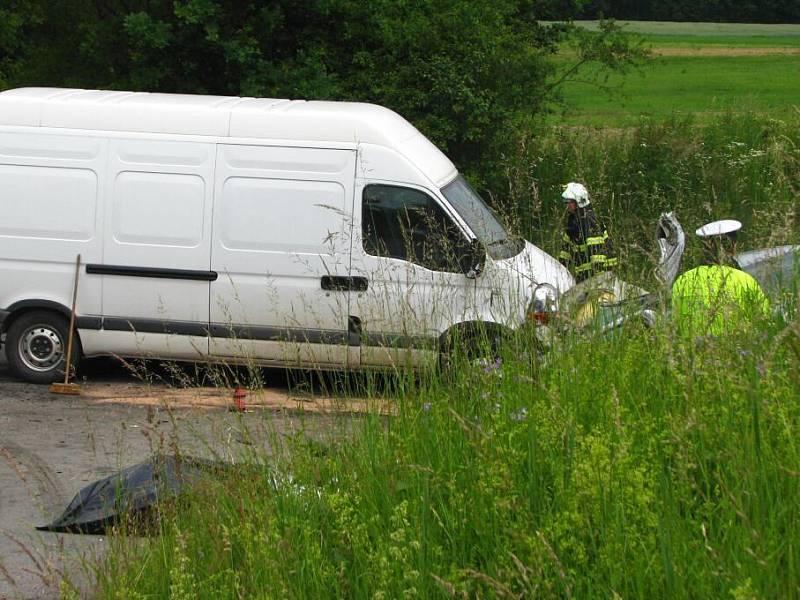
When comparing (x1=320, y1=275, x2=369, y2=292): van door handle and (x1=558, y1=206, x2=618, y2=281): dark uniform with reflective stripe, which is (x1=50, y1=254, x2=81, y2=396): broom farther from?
(x1=558, y1=206, x2=618, y2=281): dark uniform with reflective stripe

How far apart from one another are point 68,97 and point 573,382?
740cm

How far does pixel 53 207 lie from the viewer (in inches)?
440

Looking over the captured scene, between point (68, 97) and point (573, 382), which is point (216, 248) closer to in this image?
point (68, 97)

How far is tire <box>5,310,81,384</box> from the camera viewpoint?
1145cm

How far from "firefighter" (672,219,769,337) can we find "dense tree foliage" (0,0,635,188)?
32.7ft

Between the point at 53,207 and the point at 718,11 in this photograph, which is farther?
the point at 718,11

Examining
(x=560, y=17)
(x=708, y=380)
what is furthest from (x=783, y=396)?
(x=560, y=17)

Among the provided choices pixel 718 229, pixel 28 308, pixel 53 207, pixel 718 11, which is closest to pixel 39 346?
pixel 28 308

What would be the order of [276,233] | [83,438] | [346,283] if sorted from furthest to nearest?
[276,233], [346,283], [83,438]

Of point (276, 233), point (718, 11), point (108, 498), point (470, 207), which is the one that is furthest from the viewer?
point (718, 11)

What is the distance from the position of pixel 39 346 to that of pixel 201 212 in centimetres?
203

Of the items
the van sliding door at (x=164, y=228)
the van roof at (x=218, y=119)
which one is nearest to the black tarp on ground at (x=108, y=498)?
the van sliding door at (x=164, y=228)

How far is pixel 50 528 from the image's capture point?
6.92 meters

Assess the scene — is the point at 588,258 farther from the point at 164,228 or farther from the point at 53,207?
the point at 53,207
